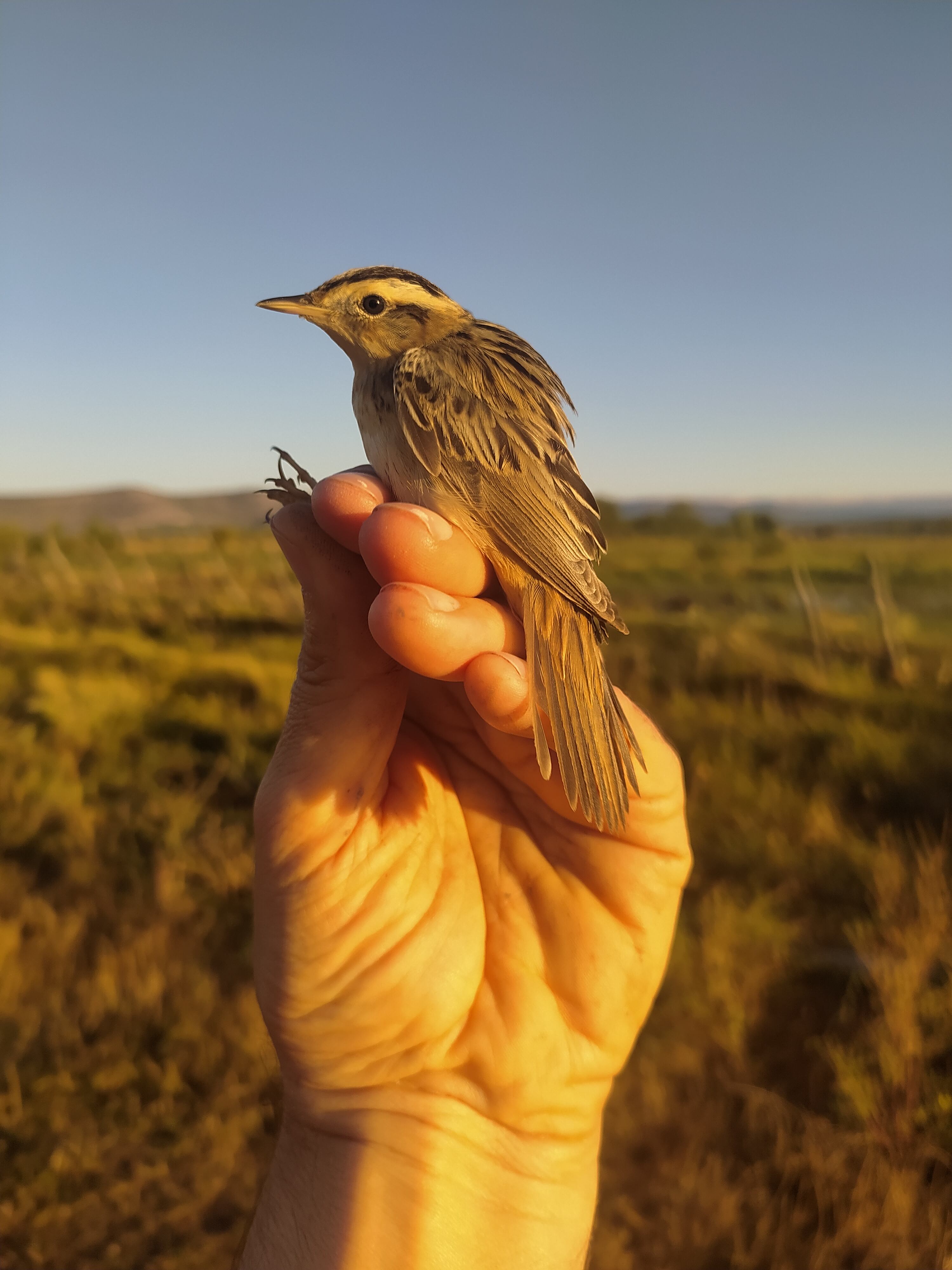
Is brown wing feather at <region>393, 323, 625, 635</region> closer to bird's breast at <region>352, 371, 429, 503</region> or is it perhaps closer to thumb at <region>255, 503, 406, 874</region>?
bird's breast at <region>352, 371, 429, 503</region>

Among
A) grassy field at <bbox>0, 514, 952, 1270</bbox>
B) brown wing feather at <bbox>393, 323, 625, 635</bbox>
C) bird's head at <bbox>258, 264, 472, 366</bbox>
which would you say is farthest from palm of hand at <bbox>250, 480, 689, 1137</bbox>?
grassy field at <bbox>0, 514, 952, 1270</bbox>

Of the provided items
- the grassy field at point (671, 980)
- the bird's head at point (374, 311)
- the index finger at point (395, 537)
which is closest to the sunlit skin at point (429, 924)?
the index finger at point (395, 537)

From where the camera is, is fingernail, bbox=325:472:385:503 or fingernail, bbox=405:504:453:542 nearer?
fingernail, bbox=405:504:453:542

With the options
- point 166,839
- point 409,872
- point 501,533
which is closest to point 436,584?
point 501,533

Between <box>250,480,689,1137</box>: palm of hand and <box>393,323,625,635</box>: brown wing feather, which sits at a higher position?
<box>393,323,625,635</box>: brown wing feather

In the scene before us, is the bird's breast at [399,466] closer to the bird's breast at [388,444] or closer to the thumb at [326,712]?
the bird's breast at [388,444]

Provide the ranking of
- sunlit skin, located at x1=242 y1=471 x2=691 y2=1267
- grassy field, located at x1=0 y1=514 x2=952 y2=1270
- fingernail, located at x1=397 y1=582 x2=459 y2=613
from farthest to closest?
grassy field, located at x1=0 y1=514 x2=952 y2=1270 < sunlit skin, located at x1=242 y1=471 x2=691 y2=1267 < fingernail, located at x1=397 y1=582 x2=459 y2=613

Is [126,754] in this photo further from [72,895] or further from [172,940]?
[172,940]

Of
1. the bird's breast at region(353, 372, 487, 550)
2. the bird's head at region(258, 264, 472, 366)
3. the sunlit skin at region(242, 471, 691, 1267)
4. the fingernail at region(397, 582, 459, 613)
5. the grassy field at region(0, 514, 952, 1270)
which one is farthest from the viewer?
the grassy field at region(0, 514, 952, 1270)
